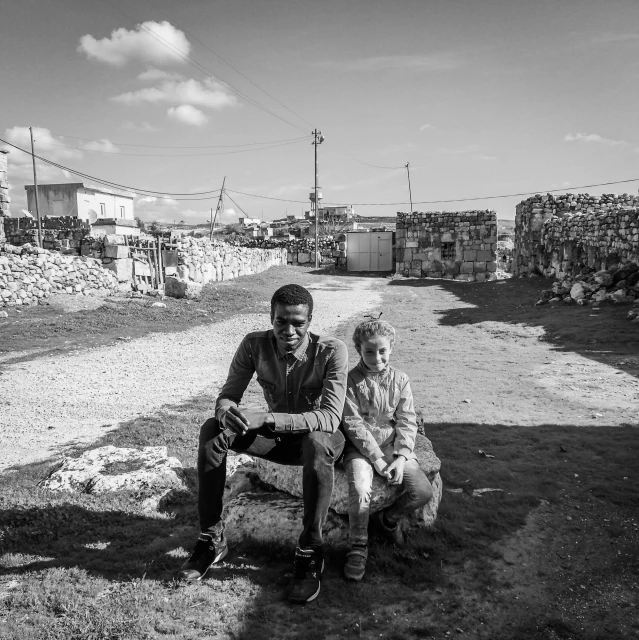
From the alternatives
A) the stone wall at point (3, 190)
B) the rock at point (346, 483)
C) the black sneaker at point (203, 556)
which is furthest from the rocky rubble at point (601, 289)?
the stone wall at point (3, 190)

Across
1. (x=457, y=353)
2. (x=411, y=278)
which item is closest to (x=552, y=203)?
(x=411, y=278)

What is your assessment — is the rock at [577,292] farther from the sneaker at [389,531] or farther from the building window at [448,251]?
the building window at [448,251]

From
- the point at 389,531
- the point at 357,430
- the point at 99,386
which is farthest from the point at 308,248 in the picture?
the point at 389,531

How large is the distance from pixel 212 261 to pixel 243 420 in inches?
803

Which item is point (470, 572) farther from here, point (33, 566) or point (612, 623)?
point (33, 566)

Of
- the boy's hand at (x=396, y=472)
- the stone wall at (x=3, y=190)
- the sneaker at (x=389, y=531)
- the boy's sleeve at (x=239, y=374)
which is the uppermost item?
the stone wall at (x=3, y=190)

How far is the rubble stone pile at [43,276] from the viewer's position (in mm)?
13633

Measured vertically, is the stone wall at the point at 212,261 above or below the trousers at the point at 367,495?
above

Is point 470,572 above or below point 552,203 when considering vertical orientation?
below

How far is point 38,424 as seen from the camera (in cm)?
600

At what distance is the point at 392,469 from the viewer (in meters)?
3.17

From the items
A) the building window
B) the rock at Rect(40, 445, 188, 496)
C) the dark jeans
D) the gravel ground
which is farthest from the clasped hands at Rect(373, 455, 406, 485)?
the building window

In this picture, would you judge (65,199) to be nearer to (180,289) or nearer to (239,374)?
(180,289)

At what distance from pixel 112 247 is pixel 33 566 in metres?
15.5
